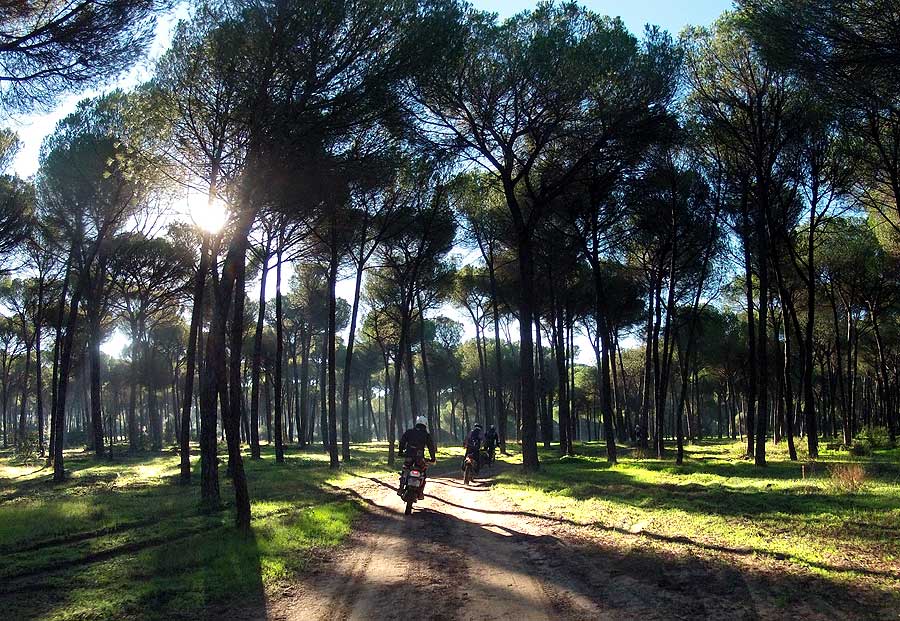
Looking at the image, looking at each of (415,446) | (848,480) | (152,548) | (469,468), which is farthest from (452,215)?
(152,548)

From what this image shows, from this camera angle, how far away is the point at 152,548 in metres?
8.63

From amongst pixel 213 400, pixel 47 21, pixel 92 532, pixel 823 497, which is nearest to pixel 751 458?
pixel 823 497

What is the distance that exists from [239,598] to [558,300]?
24.0 meters

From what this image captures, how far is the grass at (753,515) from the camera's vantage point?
657 centimetres

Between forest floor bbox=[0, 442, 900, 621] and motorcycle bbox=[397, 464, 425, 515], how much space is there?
29 cm

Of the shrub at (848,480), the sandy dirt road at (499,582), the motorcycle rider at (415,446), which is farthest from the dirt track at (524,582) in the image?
the shrub at (848,480)

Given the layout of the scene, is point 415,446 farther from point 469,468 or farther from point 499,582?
point 499,582

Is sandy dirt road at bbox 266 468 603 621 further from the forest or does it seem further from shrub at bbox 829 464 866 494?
shrub at bbox 829 464 866 494

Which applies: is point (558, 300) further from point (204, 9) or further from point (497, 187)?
point (204, 9)

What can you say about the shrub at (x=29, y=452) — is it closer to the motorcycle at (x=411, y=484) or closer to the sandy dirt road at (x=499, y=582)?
the motorcycle at (x=411, y=484)

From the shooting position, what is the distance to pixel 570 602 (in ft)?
18.6

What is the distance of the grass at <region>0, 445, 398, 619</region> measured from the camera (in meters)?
6.08

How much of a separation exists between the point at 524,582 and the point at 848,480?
851 cm

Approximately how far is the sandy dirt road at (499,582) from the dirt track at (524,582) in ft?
0.03
